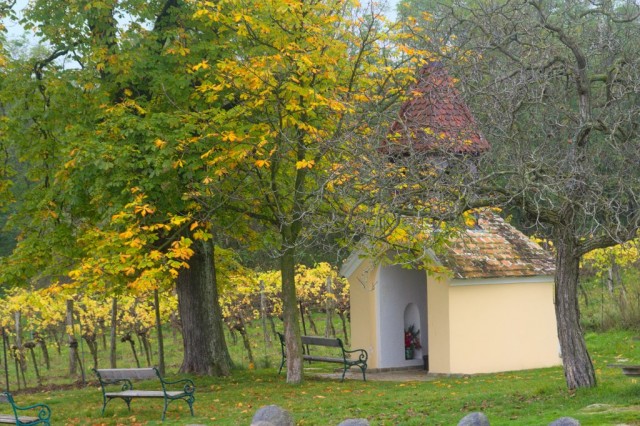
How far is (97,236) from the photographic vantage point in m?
18.3

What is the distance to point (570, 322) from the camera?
1452 cm

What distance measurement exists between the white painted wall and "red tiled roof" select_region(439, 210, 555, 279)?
1841mm

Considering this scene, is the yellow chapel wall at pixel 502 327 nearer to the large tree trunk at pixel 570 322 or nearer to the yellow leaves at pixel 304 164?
the yellow leaves at pixel 304 164

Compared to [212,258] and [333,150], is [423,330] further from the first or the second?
[333,150]

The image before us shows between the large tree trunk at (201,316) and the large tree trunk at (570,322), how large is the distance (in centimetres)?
912

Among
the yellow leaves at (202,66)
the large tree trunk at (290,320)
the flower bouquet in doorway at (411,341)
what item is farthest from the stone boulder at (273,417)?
the flower bouquet in doorway at (411,341)

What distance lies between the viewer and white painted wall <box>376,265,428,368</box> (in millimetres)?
23188

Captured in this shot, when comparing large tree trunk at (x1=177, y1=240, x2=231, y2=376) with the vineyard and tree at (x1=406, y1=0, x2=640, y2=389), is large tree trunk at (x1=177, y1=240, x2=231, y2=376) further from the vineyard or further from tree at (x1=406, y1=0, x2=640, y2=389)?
tree at (x1=406, y1=0, x2=640, y2=389)

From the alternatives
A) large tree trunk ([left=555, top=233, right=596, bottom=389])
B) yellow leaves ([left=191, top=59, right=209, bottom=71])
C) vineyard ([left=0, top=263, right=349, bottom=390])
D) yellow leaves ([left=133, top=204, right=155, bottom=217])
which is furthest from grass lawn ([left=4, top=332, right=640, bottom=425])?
yellow leaves ([left=191, top=59, right=209, bottom=71])

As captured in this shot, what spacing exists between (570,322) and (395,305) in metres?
9.18

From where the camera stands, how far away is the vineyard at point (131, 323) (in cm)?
2481

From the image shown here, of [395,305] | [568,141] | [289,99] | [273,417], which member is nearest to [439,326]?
[395,305]

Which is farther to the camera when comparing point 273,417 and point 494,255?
point 494,255

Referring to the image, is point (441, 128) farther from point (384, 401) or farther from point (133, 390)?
point (133, 390)
